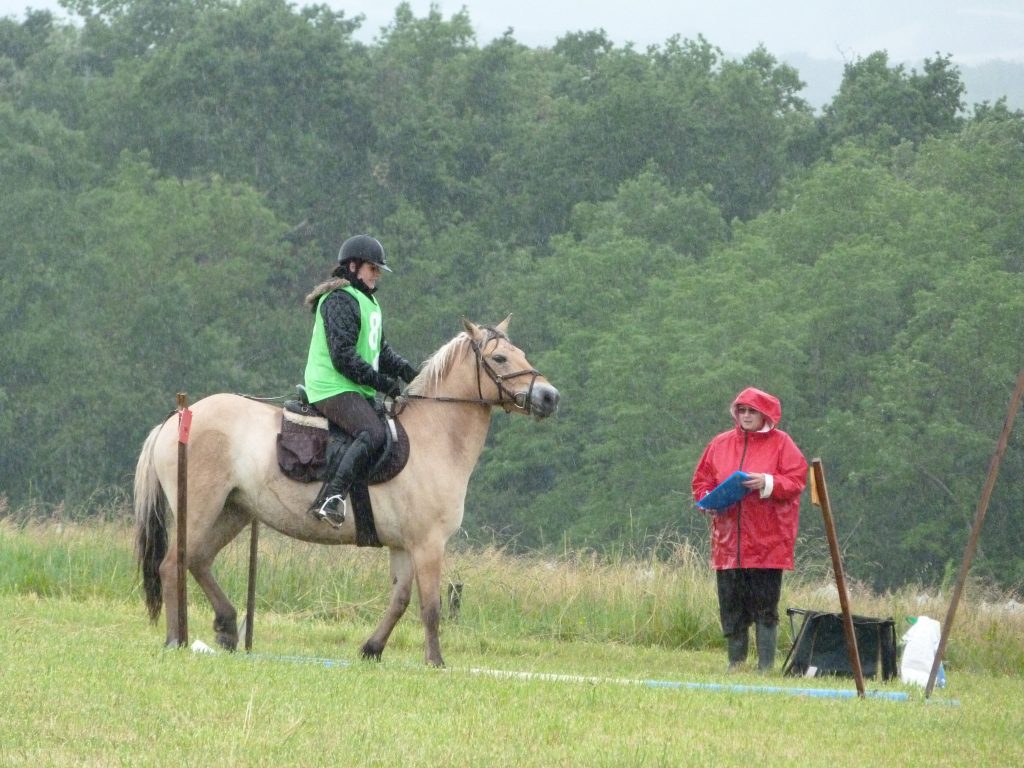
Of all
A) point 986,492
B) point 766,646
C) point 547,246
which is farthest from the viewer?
point 547,246

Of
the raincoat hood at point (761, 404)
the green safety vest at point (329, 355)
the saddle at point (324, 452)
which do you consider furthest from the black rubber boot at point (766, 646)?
the green safety vest at point (329, 355)

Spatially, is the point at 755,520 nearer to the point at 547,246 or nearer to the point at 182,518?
the point at 182,518

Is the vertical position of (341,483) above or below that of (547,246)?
below

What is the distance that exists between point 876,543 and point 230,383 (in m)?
22.5

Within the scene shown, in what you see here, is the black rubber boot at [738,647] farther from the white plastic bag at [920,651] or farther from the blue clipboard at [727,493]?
the white plastic bag at [920,651]

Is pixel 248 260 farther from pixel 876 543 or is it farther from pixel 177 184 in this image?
pixel 876 543

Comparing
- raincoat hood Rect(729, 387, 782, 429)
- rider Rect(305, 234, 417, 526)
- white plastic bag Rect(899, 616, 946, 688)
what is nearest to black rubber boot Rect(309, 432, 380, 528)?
rider Rect(305, 234, 417, 526)

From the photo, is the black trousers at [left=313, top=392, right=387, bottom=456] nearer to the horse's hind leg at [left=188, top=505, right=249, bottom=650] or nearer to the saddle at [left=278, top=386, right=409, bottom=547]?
the saddle at [left=278, top=386, right=409, bottom=547]

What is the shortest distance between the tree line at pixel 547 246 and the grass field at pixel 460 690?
33003 mm

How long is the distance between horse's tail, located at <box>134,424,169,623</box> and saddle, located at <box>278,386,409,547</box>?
835 millimetres

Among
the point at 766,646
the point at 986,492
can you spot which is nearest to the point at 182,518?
the point at 766,646

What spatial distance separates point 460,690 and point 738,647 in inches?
158

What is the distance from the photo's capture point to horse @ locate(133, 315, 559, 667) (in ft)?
36.2

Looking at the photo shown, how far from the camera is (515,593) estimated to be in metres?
16.0
